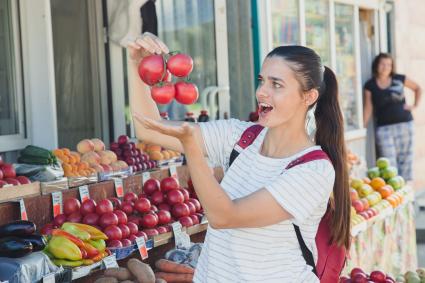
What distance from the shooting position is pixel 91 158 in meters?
5.00

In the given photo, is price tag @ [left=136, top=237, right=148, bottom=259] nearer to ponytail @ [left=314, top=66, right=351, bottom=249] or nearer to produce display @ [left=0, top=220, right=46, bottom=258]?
produce display @ [left=0, top=220, right=46, bottom=258]

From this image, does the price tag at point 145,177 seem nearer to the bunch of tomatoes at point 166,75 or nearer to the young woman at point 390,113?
the bunch of tomatoes at point 166,75

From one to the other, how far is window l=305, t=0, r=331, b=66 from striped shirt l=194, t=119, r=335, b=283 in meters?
6.68

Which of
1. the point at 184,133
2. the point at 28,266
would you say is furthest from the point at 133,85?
the point at 28,266

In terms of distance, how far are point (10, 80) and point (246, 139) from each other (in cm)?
348

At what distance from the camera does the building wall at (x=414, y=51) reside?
1149 centimetres

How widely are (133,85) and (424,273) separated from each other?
356cm

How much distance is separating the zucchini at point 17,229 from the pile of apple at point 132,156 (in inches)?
66.4

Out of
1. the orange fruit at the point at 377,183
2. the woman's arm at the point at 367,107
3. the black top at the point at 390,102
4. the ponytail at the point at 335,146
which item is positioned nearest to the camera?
the ponytail at the point at 335,146

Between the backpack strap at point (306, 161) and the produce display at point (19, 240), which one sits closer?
the backpack strap at point (306, 161)

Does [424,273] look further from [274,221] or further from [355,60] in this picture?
[355,60]

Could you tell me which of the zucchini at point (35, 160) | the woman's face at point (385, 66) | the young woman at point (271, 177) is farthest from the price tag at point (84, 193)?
the woman's face at point (385, 66)

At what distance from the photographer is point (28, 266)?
133 inches

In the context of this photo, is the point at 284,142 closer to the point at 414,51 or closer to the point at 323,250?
the point at 323,250
